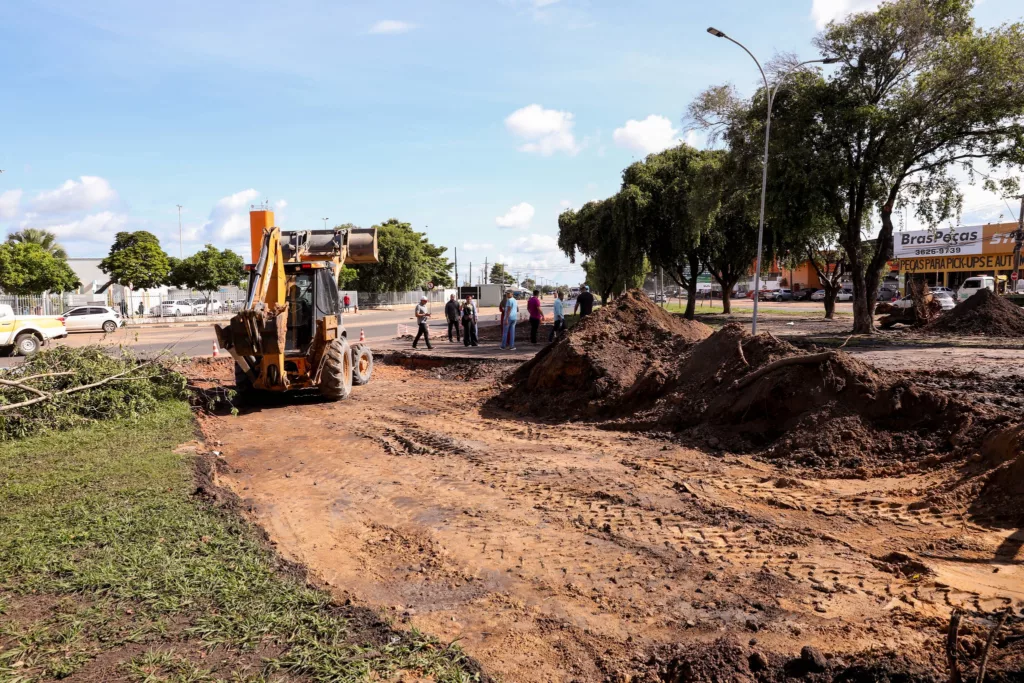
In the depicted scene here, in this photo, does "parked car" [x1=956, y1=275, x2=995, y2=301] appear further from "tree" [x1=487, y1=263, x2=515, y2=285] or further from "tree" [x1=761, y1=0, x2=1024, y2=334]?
"tree" [x1=487, y1=263, x2=515, y2=285]

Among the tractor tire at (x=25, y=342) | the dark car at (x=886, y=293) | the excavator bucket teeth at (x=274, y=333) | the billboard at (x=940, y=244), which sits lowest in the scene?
the tractor tire at (x=25, y=342)

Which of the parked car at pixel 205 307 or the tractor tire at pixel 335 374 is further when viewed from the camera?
the parked car at pixel 205 307

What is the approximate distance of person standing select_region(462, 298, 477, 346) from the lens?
2206 centimetres

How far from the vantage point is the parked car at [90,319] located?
31.0 meters

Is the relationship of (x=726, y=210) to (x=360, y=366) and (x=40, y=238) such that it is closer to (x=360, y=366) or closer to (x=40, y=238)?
(x=360, y=366)

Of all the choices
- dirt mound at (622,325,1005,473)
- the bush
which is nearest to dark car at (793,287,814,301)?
dirt mound at (622,325,1005,473)

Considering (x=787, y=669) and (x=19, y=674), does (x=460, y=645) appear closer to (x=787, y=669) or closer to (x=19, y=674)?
(x=787, y=669)

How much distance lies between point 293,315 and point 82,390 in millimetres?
3435

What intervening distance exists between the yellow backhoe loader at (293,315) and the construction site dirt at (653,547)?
5.78 ft

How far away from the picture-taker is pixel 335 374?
12.4 m

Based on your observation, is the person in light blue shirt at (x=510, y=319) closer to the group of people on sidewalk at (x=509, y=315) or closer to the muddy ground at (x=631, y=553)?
the group of people on sidewalk at (x=509, y=315)

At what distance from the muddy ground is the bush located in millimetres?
2012

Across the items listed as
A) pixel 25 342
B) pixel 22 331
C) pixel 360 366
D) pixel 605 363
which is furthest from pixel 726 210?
pixel 22 331

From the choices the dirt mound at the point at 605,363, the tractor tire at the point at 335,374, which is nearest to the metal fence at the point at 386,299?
the tractor tire at the point at 335,374
